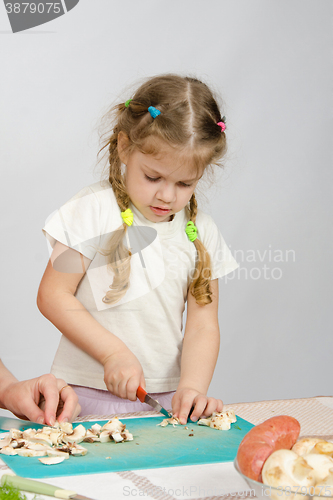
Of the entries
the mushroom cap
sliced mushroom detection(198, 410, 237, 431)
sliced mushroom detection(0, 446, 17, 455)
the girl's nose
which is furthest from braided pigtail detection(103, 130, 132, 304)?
the mushroom cap

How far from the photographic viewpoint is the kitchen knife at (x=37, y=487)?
1.62 ft

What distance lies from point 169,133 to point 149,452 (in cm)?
58

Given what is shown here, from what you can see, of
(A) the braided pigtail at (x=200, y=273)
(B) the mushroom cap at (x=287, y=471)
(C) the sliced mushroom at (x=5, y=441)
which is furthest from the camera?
(A) the braided pigtail at (x=200, y=273)

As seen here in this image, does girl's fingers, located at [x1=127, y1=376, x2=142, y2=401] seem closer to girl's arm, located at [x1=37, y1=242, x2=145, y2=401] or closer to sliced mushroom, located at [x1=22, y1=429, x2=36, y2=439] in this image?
girl's arm, located at [x1=37, y1=242, x2=145, y2=401]

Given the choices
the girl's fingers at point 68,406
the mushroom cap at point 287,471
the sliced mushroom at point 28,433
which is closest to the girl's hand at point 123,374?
the girl's fingers at point 68,406

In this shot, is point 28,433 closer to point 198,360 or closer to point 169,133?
point 198,360

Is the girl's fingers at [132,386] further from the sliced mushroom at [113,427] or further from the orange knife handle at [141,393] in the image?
the sliced mushroom at [113,427]

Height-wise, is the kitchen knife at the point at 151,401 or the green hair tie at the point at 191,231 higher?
the green hair tie at the point at 191,231

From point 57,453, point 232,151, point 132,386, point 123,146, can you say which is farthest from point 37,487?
point 232,151

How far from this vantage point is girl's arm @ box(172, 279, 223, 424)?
32.2 inches

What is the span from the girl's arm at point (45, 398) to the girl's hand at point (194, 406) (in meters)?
0.16

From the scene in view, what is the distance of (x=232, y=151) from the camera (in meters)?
2.03

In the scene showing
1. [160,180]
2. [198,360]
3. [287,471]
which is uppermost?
[160,180]

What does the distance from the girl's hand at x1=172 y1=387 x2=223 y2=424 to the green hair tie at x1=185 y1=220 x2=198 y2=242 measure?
39cm
